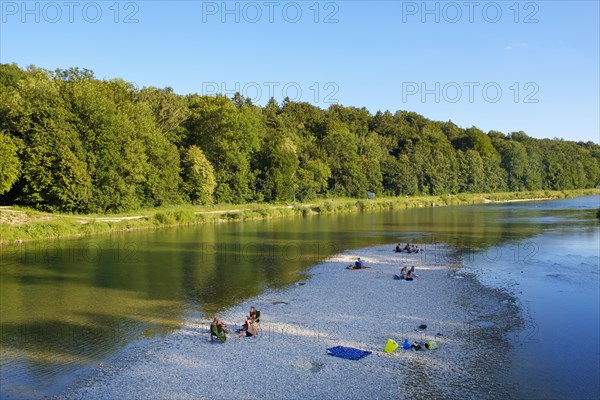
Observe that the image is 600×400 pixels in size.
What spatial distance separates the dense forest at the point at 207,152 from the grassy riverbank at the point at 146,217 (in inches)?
115

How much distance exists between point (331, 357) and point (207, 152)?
69.2 metres

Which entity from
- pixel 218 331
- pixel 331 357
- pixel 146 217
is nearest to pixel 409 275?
pixel 331 357

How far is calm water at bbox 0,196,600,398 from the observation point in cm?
1614

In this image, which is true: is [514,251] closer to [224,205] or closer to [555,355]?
[555,355]

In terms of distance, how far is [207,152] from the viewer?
8175 cm

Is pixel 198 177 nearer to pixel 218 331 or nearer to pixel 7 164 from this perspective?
pixel 7 164

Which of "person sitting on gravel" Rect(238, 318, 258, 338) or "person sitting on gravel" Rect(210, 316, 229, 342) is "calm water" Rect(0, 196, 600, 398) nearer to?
"person sitting on gravel" Rect(210, 316, 229, 342)

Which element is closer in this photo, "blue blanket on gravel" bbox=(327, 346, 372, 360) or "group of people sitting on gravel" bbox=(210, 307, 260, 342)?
"blue blanket on gravel" bbox=(327, 346, 372, 360)

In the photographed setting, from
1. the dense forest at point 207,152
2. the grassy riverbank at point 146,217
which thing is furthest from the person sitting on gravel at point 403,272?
the dense forest at point 207,152

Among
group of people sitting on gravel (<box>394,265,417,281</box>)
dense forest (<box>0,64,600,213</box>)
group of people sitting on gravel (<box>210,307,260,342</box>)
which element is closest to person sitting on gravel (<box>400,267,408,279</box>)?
group of people sitting on gravel (<box>394,265,417,281</box>)

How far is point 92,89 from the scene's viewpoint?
5966cm

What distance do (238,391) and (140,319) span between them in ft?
30.2

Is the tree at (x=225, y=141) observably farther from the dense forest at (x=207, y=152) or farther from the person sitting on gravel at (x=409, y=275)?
the person sitting on gravel at (x=409, y=275)

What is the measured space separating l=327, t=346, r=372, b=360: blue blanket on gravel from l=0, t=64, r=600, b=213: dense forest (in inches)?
1777
